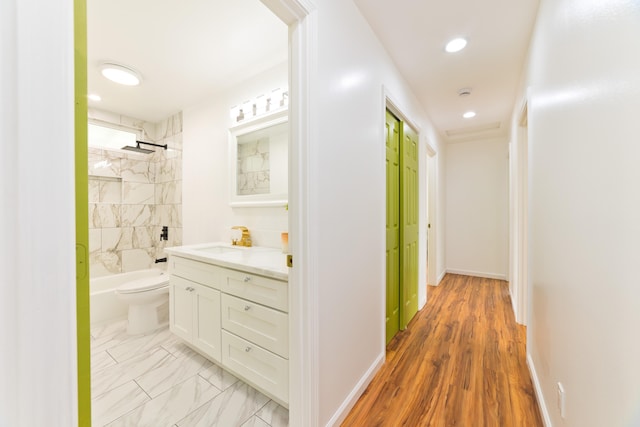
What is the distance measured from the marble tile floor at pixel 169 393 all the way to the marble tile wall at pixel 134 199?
1462 millimetres

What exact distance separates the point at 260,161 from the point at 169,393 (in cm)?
192

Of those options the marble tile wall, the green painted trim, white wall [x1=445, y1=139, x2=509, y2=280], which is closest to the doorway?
the green painted trim

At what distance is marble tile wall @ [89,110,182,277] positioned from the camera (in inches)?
130

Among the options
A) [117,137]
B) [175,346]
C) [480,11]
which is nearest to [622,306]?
[480,11]

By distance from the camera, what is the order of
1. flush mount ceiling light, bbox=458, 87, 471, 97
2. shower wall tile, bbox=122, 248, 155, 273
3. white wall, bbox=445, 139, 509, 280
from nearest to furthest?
flush mount ceiling light, bbox=458, 87, 471, 97
shower wall tile, bbox=122, 248, 155, 273
white wall, bbox=445, 139, 509, 280

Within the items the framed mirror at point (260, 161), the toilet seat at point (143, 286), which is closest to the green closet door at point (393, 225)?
the framed mirror at point (260, 161)

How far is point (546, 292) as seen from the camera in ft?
4.73

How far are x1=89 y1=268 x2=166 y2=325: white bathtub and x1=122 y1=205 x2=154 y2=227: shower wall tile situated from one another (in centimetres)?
70

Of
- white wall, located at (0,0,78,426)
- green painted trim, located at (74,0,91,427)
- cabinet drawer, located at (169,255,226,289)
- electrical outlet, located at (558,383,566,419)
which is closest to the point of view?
white wall, located at (0,0,78,426)

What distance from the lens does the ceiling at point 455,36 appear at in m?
1.66

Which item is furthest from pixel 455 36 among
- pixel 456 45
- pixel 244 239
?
pixel 244 239

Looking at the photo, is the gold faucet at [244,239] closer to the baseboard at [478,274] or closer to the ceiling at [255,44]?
the ceiling at [255,44]

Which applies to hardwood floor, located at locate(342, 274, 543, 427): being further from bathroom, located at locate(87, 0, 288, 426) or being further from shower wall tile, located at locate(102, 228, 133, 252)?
shower wall tile, located at locate(102, 228, 133, 252)

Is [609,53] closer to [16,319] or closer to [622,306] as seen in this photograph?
[622,306]
